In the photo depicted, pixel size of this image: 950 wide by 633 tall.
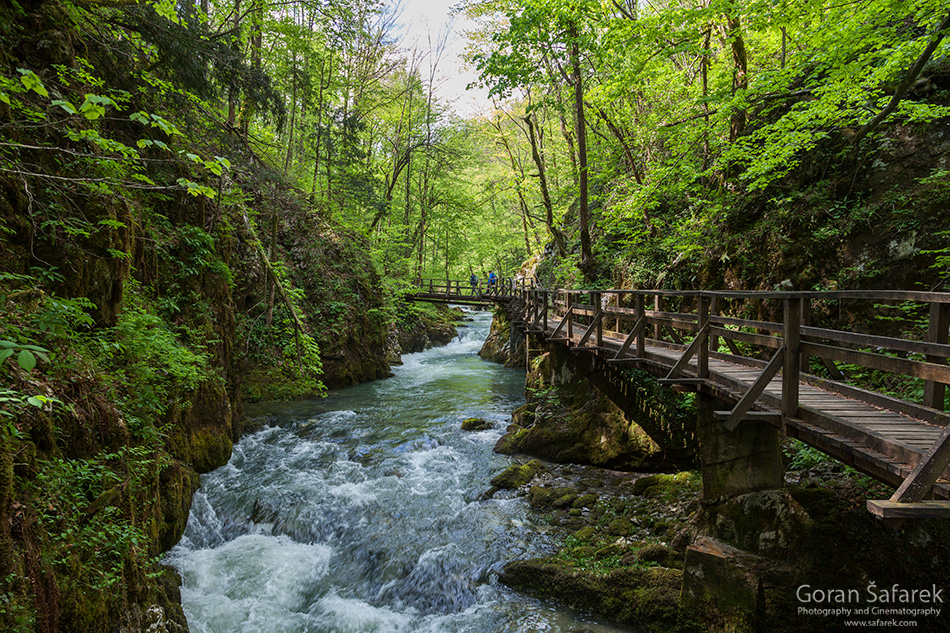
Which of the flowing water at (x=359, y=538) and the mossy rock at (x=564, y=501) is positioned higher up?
the mossy rock at (x=564, y=501)

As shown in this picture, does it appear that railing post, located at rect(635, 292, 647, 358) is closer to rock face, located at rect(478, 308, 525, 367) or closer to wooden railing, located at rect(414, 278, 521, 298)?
wooden railing, located at rect(414, 278, 521, 298)

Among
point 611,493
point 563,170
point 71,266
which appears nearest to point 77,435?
point 71,266

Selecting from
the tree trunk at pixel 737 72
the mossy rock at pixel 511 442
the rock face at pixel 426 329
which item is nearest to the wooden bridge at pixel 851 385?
the mossy rock at pixel 511 442

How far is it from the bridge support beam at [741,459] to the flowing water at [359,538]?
2126 mm

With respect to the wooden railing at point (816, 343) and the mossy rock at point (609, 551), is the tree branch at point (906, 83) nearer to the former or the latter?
the wooden railing at point (816, 343)

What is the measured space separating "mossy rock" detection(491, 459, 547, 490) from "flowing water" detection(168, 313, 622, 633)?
0.33 meters

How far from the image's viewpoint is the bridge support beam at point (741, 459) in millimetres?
4613

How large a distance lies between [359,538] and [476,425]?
5.31m

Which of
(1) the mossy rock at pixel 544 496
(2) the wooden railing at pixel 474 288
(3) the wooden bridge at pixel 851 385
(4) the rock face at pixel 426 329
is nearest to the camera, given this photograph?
(3) the wooden bridge at pixel 851 385

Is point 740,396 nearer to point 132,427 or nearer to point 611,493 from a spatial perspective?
point 611,493

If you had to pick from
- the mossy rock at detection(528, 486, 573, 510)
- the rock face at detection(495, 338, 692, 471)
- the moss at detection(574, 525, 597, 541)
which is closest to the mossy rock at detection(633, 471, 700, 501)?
the rock face at detection(495, 338, 692, 471)

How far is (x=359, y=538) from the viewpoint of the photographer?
689 centimetres

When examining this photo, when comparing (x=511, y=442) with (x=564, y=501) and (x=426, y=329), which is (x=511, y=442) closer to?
(x=564, y=501)

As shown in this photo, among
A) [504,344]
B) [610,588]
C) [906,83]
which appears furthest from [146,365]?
[504,344]
